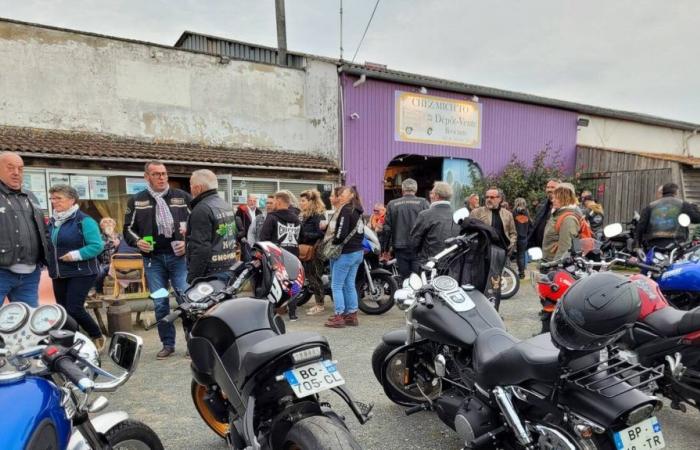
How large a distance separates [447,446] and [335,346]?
223 centimetres

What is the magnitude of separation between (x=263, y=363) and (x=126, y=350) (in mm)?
564

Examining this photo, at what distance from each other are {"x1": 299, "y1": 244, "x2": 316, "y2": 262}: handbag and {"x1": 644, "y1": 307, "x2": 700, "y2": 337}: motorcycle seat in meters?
4.31

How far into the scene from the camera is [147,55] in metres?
10.4

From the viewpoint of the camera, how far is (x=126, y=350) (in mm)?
1812

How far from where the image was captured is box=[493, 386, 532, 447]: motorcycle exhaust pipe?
214cm

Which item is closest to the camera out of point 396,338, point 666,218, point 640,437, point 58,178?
point 640,437

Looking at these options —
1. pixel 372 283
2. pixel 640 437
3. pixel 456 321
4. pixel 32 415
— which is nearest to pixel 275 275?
pixel 456 321

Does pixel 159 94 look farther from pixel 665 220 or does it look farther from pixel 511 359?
pixel 511 359

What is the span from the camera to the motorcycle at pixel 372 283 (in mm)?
6562

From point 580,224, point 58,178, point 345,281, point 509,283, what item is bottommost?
point 509,283

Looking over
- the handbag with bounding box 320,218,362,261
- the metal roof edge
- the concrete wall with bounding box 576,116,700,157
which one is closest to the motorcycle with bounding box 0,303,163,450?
the handbag with bounding box 320,218,362,261

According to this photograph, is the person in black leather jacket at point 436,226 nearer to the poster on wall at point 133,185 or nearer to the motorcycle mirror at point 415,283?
the motorcycle mirror at point 415,283

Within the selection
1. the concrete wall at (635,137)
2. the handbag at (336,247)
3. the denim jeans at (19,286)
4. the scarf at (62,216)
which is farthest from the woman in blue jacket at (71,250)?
the concrete wall at (635,137)

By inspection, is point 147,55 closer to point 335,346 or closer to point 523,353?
point 335,346
